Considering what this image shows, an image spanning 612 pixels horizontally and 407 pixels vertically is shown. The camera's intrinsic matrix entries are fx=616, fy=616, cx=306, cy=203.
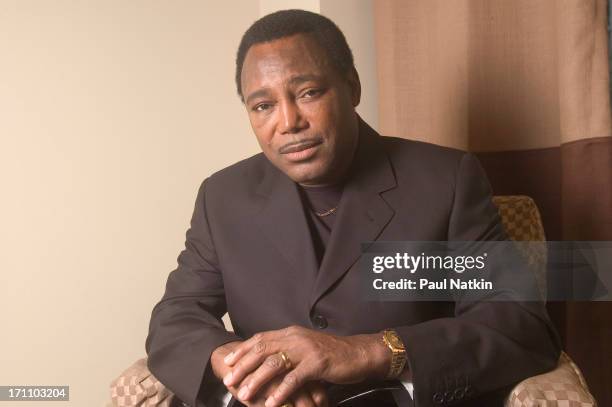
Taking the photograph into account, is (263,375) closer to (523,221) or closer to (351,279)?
(351,279)

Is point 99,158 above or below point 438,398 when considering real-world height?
above

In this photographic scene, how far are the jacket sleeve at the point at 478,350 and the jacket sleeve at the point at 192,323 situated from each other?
370 millimetres

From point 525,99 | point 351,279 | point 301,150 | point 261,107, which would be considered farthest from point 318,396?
point 525,99

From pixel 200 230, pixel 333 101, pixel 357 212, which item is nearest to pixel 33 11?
pixel 200 230

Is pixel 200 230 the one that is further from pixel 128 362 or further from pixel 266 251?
pixel 128 362

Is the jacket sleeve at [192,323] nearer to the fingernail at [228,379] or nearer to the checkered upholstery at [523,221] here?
the fingernail at [228,379]

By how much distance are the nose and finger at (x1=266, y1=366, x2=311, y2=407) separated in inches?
18.2

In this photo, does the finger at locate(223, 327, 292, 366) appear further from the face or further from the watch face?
the face

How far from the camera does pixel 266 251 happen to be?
136 cm

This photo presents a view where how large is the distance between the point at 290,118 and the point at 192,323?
48 cm

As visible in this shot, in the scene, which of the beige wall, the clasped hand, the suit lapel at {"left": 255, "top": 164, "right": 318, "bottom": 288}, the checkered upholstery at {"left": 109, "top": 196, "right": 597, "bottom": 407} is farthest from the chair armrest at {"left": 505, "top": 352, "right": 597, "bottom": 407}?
the beige wall

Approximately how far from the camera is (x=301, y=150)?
4.11ft

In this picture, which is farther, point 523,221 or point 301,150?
point 523,221

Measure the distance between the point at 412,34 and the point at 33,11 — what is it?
1.12 m
